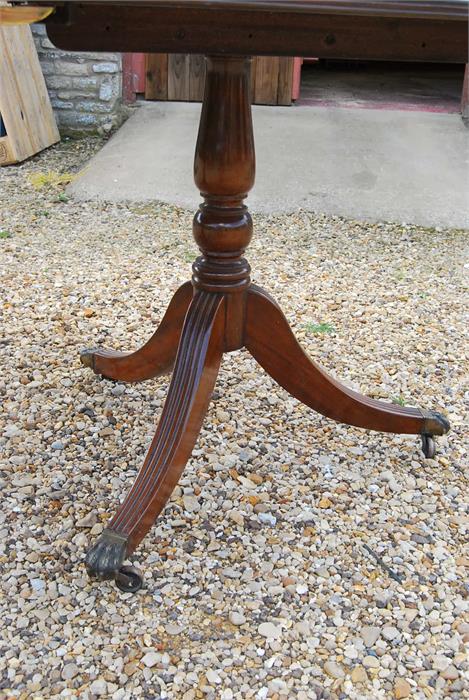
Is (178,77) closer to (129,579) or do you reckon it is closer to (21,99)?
(21,99)

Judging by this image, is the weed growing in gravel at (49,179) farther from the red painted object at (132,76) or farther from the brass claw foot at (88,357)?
the brass claw foot at (88,357)

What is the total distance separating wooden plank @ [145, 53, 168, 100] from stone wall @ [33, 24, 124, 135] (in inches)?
10.5

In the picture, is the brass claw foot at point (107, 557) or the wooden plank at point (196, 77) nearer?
the brass claw foot at point (107, 557)

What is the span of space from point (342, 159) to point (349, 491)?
8.80 ft

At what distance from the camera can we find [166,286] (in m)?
2.61

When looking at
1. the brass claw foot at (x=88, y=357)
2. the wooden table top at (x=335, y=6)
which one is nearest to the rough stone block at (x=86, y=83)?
the brass claw foot at (x=88, y=357)

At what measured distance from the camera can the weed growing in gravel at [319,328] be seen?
233 centimetres

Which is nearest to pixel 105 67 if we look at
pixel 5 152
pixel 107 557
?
pixel 5 152

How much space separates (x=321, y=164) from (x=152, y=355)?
2.39m

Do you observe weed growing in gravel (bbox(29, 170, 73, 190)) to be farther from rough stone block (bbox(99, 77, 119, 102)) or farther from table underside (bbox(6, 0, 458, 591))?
table underside (bbox(6, 0, 458, 591))

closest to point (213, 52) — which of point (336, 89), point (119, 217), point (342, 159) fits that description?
point (119, 217)

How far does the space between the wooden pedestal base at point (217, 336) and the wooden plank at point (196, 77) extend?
10.9ft

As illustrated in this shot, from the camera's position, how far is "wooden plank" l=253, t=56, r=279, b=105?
4551 mm

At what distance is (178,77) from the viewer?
15.1ft
